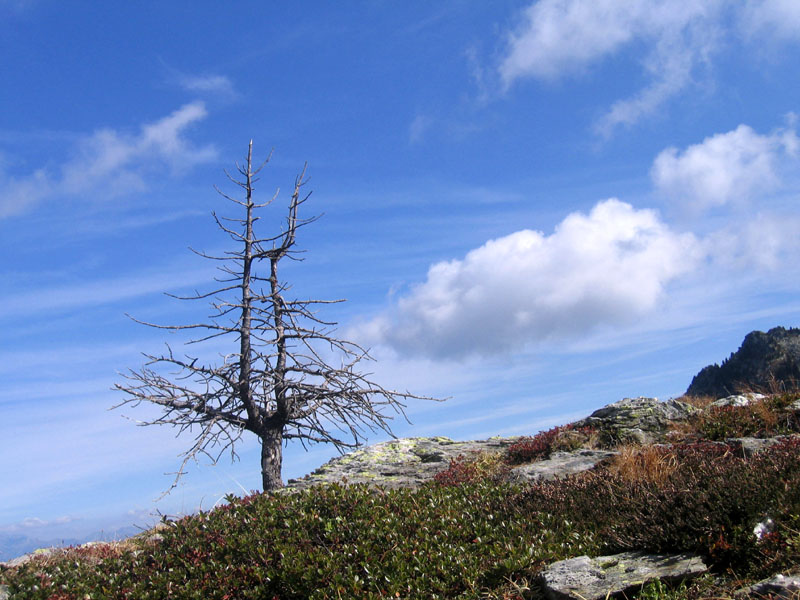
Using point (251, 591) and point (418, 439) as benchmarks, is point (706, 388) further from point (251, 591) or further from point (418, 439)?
point (251, 591)

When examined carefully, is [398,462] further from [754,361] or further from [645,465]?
[754,361]

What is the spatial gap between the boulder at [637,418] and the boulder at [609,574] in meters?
6.79

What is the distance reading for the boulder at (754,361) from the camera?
50562 millimetres

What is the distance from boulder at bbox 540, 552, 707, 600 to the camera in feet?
18.2

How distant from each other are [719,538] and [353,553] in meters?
3.78

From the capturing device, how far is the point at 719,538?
5965 mm

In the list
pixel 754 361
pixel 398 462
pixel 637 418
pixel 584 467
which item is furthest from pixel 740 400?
pixel 754 361

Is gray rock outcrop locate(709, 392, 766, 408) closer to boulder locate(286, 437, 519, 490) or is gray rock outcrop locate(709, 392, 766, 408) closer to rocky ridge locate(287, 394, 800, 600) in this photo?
rocky ridge locate(287, 394, 800, 600)

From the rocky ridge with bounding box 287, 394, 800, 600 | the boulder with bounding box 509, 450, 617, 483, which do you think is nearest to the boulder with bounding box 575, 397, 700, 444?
the rocky ridge with bounding box 287, 394, 800, 600

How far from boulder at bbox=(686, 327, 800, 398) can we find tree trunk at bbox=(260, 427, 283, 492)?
4280cm

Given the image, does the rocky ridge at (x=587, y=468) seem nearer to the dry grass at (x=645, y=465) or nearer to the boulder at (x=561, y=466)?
the boulder at (x=561, y=466)

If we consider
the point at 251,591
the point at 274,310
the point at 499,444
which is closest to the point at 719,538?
the point at 251,591

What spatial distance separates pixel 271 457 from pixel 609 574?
38.4 ft

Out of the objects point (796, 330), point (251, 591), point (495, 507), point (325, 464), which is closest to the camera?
point (251, 591)
